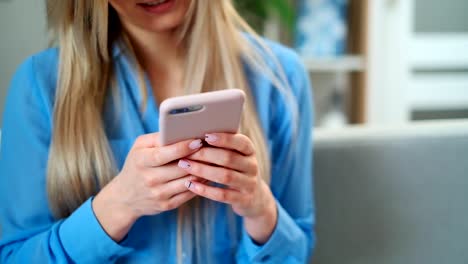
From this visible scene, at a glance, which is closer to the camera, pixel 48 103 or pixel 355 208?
pixel 48 103

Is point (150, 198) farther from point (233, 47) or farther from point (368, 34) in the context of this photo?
point (368, 34)

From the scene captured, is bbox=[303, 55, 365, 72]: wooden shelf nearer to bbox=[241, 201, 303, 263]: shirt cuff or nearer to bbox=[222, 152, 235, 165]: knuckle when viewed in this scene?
bbox=[241, 201, 303, 263]: shirt cuff

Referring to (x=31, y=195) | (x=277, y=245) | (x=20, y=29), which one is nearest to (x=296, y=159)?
(x=277, y=245)

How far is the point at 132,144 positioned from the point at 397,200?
1.65ft

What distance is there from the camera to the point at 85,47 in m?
0.64

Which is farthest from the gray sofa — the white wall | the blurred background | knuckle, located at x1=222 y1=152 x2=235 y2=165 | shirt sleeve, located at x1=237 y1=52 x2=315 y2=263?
the white wall

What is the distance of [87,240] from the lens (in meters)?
0.60

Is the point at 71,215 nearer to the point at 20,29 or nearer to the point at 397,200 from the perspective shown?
the point at 397,200

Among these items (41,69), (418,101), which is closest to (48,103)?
(41,69)

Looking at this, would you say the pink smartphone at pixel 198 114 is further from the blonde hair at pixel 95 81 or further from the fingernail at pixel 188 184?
the blonde hair at pixel 95 81

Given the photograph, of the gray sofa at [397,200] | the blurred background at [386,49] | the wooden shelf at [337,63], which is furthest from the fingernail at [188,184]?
the wooden shelf at [337,63]

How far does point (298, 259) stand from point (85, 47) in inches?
17.0

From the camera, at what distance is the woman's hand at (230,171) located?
0.51m

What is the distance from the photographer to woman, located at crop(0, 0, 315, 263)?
0.59 metres
